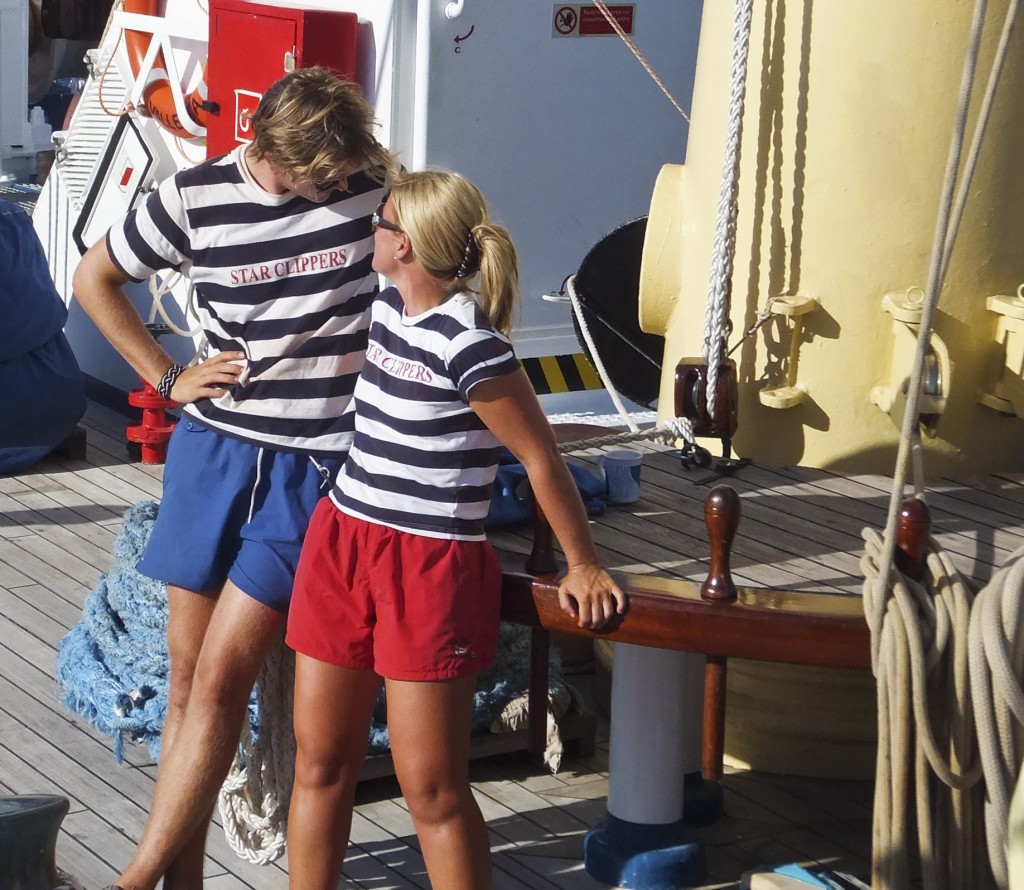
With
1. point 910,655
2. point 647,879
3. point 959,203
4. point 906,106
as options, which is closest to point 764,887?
point 647,879

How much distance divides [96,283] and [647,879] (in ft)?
5.31

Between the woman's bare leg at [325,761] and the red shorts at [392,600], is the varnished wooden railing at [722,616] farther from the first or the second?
the woman's bare leg at [325,761]

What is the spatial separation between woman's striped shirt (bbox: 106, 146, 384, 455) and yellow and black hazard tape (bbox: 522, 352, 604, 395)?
3.45 meters

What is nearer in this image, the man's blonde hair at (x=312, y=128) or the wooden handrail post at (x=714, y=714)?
the man's blonde hair at (x=312, y=128)

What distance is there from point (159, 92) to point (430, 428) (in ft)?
14.1

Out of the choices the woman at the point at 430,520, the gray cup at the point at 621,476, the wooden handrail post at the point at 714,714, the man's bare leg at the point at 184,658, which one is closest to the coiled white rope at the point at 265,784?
→ the man's bare leg at the point at 184,658

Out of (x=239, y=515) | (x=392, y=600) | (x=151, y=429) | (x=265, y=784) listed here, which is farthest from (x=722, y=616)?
(x=151, y=429)

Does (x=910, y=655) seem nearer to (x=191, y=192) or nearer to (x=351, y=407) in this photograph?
(x=351, y=407)

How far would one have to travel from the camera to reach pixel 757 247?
370 centimetres

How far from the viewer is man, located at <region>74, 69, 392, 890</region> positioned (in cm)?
285

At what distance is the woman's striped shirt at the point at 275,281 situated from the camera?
9.36 feet

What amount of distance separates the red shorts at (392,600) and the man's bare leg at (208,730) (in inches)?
5.6

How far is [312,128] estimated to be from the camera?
274cm

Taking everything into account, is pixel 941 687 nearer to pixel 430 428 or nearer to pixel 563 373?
pixel 430 428
